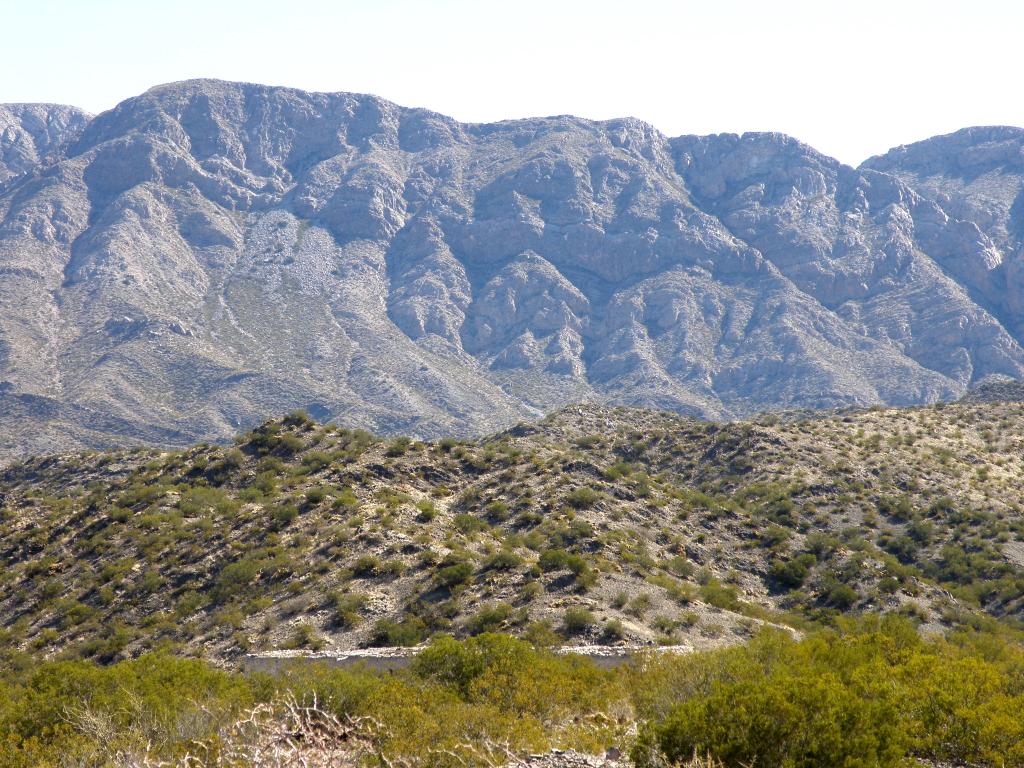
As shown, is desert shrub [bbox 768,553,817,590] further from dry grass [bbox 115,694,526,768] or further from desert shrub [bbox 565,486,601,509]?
dry grass [bbox 115,694,526,768]

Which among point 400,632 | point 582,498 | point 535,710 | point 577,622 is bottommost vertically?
point 400,632

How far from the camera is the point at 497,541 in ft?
140

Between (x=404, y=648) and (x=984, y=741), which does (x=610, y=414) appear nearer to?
(x=404, y=648)

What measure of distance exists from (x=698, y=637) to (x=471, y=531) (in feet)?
44.5

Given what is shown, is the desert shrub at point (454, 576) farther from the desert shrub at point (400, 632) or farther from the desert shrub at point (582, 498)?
the desert shrub at point (582, 498)

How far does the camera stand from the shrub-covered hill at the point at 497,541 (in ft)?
115

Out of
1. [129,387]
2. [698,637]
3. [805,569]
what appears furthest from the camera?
[129,387]

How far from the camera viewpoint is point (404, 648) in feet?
97.3

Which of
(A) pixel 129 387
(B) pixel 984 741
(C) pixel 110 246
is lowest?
(A) pixel 129 387

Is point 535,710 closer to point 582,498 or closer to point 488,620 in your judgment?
point 488,620

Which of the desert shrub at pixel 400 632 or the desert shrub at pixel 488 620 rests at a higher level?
the desert shrub at pixel 488 620

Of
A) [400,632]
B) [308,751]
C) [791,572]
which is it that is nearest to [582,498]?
[791,572]

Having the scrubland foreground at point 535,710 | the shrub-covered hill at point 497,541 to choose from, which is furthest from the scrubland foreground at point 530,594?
the shrub-covered hill at point 497,541

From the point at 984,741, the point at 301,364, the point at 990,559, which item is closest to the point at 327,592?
the point at 984,741
